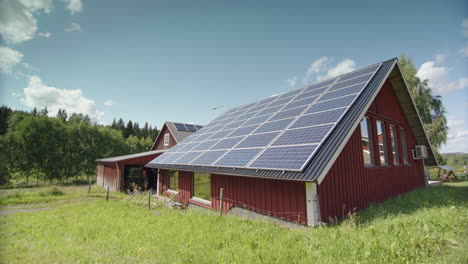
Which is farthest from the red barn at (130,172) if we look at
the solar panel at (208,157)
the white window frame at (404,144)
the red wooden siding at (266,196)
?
the white window frame at (404,144)

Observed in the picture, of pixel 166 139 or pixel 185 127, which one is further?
pixel 185 127

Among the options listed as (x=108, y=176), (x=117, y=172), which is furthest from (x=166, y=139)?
(x=117, y=172)

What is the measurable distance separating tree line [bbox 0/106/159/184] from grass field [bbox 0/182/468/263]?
97.9ft

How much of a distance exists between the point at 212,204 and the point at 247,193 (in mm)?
2821

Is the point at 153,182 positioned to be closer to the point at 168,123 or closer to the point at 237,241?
the point at 168,123

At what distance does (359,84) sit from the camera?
9.60 m

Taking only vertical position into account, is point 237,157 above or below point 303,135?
below

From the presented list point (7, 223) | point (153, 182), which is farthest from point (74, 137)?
point (7, 223)

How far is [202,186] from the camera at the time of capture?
1237cm

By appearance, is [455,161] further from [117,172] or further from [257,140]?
[117,172]

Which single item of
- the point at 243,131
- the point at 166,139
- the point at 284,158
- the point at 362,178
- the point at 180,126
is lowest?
the point at 362,178

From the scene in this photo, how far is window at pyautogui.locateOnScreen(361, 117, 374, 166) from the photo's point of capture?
9831 millimetres

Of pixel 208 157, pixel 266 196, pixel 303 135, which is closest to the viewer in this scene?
pixel 303 135

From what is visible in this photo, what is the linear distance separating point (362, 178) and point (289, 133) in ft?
12.4
